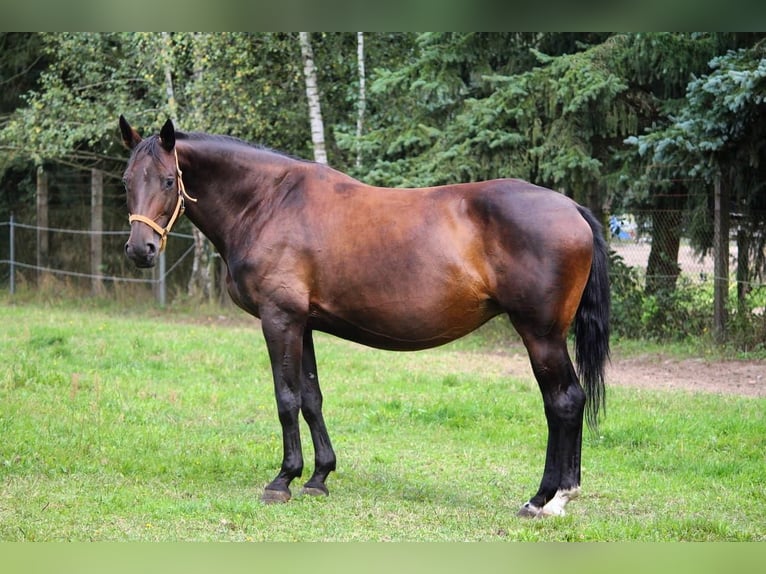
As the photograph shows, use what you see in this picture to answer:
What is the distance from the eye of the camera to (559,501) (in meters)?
5.54

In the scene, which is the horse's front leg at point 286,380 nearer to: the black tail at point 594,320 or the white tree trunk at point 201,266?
the black tail at point 594,320

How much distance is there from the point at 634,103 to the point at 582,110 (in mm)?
957

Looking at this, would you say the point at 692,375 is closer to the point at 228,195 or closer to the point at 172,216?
the point at 228,195

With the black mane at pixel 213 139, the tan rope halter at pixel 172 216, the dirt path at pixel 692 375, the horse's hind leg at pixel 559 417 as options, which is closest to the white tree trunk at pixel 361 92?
the dirt path at pixel 692 375

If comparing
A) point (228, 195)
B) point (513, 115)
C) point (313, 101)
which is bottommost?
point (228, 195)

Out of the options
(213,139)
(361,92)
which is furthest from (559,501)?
(361,92)

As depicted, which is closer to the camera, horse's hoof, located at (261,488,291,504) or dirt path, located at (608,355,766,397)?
horse's hoof, located at (261,488,291,504)

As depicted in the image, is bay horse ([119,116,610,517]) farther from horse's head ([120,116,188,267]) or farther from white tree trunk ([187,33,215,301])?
white tree trunk ([187,33,215,301])

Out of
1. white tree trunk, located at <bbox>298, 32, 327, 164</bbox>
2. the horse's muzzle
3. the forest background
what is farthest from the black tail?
white tree trunk, located at <bbox>298, 32, 327, 164</bbox>

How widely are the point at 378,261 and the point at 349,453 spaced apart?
220cm

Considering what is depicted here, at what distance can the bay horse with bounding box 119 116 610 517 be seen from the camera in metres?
5.52

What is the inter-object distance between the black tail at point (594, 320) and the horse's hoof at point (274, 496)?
2.03 meters

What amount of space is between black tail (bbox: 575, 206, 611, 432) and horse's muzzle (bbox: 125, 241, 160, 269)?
2724 mm

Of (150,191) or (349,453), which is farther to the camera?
(349,453)
